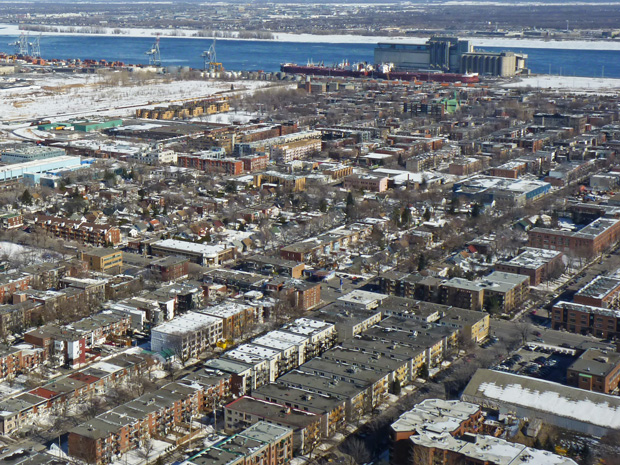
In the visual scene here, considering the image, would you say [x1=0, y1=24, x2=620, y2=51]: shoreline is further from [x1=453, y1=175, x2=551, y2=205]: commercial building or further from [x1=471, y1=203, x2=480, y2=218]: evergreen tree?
[x1=471, y1=203, x2=480, y2=218]: evergreen tree

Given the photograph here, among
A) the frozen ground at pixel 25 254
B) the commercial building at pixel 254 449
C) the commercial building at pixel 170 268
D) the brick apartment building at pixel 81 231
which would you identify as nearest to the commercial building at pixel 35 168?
the brick apartment building at pixel 81 231

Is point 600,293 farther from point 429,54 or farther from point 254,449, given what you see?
point 429,54

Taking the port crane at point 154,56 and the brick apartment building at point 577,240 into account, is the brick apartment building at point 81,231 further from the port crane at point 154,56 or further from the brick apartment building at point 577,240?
the port crane at point 154,56

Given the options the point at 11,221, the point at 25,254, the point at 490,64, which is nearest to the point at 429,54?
the point at 490,64

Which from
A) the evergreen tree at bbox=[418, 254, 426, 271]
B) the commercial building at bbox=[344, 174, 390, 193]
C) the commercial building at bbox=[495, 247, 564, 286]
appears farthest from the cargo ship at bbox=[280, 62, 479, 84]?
the evergreen tree at bbox=[418, 254, 426, 271]

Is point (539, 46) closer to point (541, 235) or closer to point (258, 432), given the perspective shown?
point (541, 235)

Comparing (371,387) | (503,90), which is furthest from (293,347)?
(503,90)
